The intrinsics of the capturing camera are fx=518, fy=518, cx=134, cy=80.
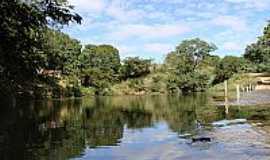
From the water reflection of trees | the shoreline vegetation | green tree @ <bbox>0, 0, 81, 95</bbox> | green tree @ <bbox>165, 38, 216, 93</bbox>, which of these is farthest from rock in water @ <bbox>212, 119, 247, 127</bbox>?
green tree @ <bbox>165, 38, 216, 93</bbox>

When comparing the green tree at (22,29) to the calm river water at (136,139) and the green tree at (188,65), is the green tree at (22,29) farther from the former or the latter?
the green tree at (188,65)

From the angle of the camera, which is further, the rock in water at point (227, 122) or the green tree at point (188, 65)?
the green tree at point (188, 65)

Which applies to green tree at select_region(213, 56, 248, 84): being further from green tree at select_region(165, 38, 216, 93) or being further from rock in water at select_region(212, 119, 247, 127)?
rock in water at select_region(212, 119, 247, 127)

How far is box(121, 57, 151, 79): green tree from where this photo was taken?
139 meters

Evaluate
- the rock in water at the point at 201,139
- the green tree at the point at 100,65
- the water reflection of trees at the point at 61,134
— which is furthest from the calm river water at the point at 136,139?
the green tree at the point at 100,65

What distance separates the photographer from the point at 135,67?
139 metres

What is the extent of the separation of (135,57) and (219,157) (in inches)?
4655

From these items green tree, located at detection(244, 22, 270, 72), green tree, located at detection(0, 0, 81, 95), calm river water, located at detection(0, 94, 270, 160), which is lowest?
calm river water, located at detection(0, 94, 270, 160)

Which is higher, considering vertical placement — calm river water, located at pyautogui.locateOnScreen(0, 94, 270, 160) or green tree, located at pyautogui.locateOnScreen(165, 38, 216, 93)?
green tree, located at pyautogui.locateOnScreen(165, 38, 216, 93)

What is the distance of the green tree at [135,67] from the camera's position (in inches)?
5463

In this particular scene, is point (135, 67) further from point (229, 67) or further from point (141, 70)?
point (229, 67)

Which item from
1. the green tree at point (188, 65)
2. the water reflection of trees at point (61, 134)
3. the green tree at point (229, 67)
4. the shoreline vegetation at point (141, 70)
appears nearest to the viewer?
the water reflection of trees at point (61, 134)

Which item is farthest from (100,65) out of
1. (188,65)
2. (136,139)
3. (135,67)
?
(136,139)

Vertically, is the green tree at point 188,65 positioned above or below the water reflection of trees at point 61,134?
above
